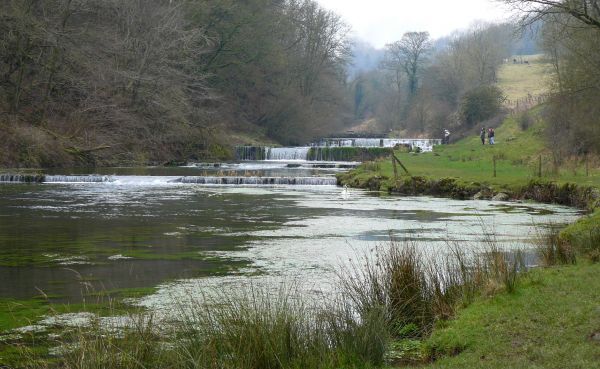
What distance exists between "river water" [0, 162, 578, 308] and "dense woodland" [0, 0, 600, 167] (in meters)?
5.89

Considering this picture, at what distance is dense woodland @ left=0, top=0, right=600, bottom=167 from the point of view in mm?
38188

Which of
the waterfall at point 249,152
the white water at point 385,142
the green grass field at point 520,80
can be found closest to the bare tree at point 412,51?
the green grass field at point 520,80

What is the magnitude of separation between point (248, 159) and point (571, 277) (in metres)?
52.4

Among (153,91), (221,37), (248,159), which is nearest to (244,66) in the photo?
(221,37)

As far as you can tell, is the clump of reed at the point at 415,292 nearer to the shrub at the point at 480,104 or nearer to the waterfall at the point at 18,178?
the waterfall at the point at 18,178

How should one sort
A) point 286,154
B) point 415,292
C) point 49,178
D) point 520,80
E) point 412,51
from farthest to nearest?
point 412,51 < point 520,80 < point 286,154 < point 49,178 < point 415,292

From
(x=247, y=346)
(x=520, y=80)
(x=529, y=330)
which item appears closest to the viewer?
(x=247, y=346)

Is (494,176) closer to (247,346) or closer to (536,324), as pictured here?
(536,324)

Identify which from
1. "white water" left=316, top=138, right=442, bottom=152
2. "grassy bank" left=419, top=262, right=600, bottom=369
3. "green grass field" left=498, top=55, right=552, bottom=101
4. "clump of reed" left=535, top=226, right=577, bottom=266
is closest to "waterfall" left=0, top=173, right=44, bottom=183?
"clump of reed" left=535, top=226, right=577, bottom=266

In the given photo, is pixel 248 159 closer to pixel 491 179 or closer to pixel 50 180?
pixel 50 180

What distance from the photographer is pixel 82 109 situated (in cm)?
4953

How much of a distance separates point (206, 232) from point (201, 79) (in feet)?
145

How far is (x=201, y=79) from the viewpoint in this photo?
61344 mm

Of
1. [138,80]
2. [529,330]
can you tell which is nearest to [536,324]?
[529,330]
